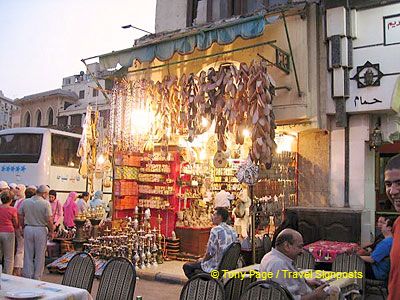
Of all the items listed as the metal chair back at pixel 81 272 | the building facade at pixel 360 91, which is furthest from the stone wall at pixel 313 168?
Result: the metal chair back at pixel 81 272

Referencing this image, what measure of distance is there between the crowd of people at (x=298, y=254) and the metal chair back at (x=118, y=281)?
134 cm

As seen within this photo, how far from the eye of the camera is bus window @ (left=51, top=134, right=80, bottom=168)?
13.9 m

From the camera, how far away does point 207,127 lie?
9.11m

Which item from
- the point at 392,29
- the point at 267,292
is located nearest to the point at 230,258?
the point at 267,292

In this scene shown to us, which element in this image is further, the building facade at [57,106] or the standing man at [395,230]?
the building facade at [57,106]

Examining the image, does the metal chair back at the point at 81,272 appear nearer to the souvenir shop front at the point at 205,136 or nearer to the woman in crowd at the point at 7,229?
the woman in crowd at the point at 7,229

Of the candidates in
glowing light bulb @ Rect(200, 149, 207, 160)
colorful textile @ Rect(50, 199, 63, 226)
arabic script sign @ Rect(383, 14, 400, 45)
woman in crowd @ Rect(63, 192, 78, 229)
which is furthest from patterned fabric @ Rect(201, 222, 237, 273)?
woman in crowd @ Rect(63, 192, 78, 229)

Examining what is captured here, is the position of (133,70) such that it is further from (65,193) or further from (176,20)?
(65,193)

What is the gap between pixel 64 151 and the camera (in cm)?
1444

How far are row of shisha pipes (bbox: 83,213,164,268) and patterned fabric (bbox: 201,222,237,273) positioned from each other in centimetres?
346

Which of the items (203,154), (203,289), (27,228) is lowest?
(203,289)

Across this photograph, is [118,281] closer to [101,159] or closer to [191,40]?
→ [191,40]

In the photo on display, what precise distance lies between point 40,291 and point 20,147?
1125 cm

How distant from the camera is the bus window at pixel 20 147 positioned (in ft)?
44.7
